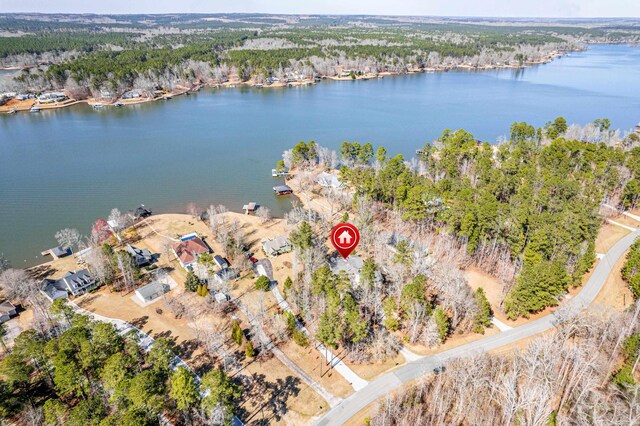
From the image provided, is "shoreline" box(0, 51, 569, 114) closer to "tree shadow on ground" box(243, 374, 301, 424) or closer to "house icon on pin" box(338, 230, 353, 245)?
"house icon on pin" box(338, 230, 353, 245)

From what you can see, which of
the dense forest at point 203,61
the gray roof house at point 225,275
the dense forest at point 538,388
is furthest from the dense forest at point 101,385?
the dense forest at point 203,61

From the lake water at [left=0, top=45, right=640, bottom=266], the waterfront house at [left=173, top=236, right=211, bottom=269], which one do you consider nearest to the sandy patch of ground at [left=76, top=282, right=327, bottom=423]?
the waterfront house at [left=173, top=236, right=211, bottom=269]

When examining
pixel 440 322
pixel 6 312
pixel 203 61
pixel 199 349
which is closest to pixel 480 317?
pixel 440 322

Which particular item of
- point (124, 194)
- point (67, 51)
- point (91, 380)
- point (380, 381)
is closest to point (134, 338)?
point (91, 380)

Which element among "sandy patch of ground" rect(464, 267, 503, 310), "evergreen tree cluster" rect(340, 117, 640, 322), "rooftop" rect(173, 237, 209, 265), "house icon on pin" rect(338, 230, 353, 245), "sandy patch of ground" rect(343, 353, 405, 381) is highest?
"house icon on pin" rect(338, 230, 353, 245)

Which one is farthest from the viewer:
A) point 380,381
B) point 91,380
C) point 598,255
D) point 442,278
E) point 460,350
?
point 598,255

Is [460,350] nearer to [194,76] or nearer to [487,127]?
[487,127]
